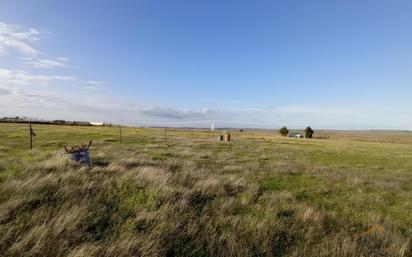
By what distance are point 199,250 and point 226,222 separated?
4.67ft

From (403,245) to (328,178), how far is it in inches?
367

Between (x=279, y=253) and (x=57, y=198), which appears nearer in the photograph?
(x=279, y=253)

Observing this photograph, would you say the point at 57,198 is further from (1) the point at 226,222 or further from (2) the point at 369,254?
(2) the point at 369,254

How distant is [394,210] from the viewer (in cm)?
986

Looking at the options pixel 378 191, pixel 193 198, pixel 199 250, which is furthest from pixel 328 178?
pixel 199 250

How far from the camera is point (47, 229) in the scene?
495 centimetres

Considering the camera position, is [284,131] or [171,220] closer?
[171,220]

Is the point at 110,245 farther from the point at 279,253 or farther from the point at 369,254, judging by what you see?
the point at 369,254

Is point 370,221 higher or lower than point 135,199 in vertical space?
lower

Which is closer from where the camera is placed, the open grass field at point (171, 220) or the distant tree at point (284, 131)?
the open grass field at point (171, 220)

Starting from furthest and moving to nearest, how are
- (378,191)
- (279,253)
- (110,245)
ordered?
(378,191) → (279,253) → (110,245)

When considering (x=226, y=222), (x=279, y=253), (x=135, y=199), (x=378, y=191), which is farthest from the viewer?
(x=378, y=191)

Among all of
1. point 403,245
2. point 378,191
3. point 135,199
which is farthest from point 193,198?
→ point 378,191

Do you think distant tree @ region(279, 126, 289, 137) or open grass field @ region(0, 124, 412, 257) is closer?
open grass field @ region(0, 124, 412, 257)
